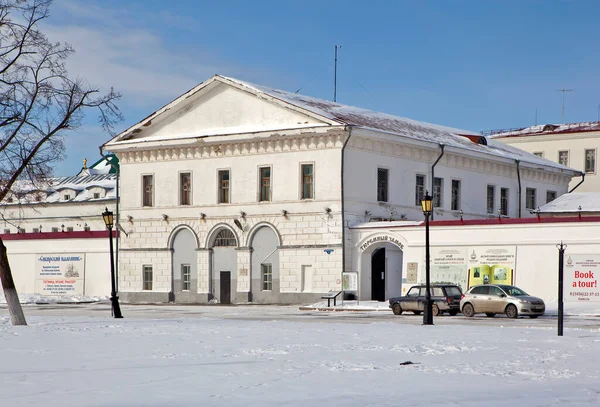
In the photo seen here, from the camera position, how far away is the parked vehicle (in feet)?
126

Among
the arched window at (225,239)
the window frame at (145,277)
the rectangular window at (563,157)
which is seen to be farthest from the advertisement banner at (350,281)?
the rectangular window at (563,157)

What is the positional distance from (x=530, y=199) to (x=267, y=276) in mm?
19393

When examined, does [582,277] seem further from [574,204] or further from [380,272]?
[574,204]

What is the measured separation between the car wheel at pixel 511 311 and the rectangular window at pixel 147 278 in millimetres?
24739

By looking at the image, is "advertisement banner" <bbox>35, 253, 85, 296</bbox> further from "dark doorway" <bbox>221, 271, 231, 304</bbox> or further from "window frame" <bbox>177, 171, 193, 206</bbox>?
"dark doorway" <bbox>221, 271, 231, 304</bbox>

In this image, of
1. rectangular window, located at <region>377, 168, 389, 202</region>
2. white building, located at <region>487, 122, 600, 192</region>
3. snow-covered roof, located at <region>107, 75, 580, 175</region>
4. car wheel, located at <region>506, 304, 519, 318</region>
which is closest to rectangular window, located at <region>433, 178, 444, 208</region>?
snow-covered roof, located at <region>107, 75, 580, 175</region>

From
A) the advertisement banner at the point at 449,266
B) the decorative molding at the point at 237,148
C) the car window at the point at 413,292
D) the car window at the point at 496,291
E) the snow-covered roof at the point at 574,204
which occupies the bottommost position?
the car window at the point at 413,292

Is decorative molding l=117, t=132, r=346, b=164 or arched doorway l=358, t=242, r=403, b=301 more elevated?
→ decorative molding l=117, t=132, r=346, b=164

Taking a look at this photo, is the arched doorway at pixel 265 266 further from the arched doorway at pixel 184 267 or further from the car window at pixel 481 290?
the car window at pixel 481 290

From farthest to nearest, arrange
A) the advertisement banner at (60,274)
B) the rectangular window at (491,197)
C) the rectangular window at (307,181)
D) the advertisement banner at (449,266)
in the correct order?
the advertisement banner at (60,274) → the rectangular window at (491,197) → the rectangular window at (307,181) → the advertisement banner at (449,266)

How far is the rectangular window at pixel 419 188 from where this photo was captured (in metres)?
53.6

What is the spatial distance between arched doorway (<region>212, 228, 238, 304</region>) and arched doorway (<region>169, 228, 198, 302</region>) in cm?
121

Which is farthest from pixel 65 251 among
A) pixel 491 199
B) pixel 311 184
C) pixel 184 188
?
pixel 491 199

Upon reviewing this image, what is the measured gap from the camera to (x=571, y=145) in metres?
78.1
